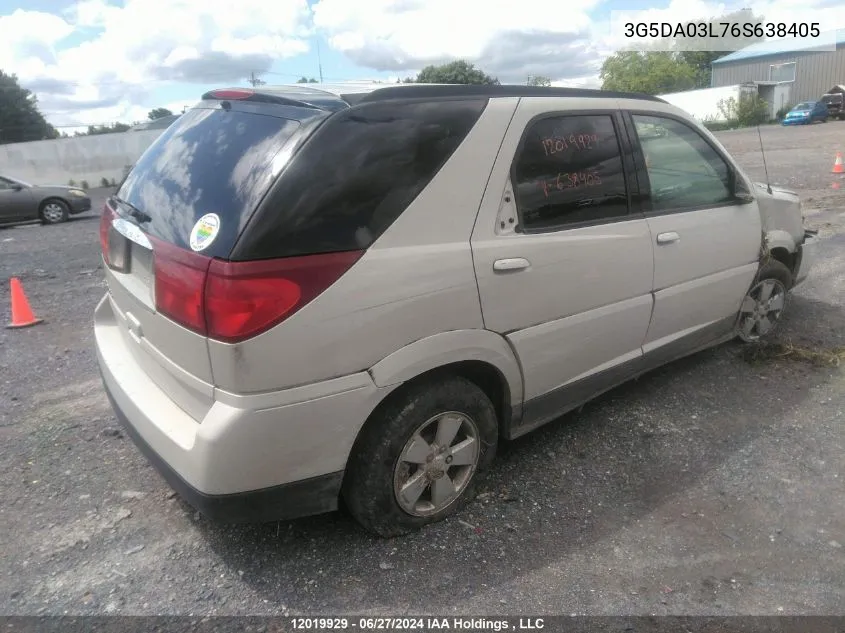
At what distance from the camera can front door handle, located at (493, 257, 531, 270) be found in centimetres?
266

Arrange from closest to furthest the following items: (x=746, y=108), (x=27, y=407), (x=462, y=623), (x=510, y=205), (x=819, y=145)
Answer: (x=462, y=623) < (x=510, y=205) < (x=27, y=407) < (x=819, y=145) < (x=746, y=108)

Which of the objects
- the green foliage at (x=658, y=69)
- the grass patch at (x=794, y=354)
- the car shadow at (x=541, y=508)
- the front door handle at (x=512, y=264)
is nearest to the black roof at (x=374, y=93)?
the front door handle at (x=512, y=264)

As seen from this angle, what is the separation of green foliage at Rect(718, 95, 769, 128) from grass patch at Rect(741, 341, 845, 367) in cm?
4522

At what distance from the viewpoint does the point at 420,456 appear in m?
2.63

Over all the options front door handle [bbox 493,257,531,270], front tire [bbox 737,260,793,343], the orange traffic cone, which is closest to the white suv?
front door handle [bbox 493,257,531,270]

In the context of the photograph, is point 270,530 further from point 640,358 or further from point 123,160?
point 123,160

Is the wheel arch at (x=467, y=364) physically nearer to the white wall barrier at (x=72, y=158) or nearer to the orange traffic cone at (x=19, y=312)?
the orange traffic cone at (x=19, y=312)

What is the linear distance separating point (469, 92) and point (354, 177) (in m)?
0.76

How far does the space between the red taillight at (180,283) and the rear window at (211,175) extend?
0.05 m

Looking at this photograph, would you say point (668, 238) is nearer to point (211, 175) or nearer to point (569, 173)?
point (569, 173)

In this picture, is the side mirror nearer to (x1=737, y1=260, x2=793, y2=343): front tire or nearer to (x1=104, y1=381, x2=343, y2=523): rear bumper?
(x1=737, y1=260, x2=793, y2=343): front tire

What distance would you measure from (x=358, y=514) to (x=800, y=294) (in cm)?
497

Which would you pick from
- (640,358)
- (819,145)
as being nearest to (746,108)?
(819,145)

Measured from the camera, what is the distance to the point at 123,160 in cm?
3281
